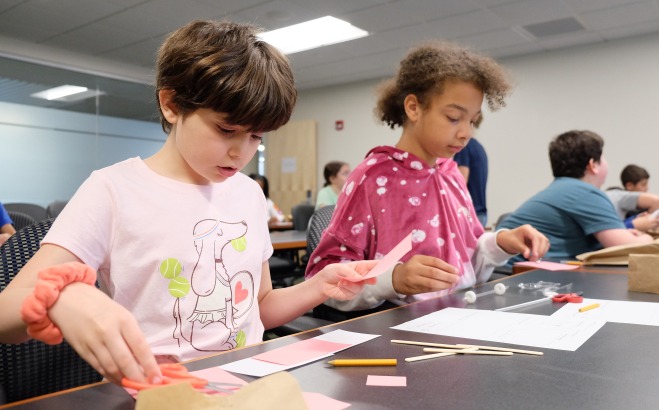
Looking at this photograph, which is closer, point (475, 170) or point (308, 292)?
point (308, 292)

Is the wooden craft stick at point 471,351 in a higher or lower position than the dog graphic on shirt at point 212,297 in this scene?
lower

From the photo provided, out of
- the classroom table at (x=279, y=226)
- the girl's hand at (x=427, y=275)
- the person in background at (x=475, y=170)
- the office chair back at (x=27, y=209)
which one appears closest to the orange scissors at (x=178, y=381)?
the girl's hand at (x=427, y=275)

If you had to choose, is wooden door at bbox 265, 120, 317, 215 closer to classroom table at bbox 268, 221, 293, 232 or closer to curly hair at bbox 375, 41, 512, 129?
classroom table at bbox 268, 221, 293, 232

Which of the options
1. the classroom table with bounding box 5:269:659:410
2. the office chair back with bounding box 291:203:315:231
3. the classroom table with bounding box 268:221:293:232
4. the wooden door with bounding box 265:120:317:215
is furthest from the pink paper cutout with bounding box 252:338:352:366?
the wooden door with bounding box 265:120:317:215

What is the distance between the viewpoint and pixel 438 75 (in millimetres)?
1433

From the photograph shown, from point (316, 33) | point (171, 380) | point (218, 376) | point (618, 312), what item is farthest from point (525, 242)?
point (316, 33)

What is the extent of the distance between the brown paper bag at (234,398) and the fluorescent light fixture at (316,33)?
460cm

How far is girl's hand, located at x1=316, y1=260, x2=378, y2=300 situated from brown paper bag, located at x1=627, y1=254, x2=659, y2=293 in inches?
29.7

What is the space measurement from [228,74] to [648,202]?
10.8ft

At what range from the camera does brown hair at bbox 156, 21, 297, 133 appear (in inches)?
32.5

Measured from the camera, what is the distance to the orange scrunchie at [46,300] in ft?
1.65

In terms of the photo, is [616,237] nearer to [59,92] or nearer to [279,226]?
[279,226]

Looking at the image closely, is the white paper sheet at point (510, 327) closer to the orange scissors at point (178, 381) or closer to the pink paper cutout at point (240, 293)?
the pink paper cutout at point (240, 293)

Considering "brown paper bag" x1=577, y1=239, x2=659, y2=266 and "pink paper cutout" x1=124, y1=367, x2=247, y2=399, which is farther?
"brown paper bag" x1=577, y1=239, x2=659, y2=266
